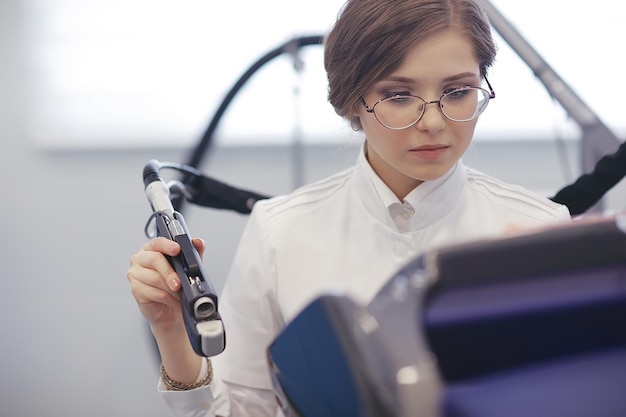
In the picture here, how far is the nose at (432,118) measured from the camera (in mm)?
1116

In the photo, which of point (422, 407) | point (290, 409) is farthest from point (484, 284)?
point (290, 409)

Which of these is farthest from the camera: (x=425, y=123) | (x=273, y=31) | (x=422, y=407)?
(x=273, y=31)

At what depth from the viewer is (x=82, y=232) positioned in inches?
93.7

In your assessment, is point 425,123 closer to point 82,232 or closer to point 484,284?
Result: point 484,284

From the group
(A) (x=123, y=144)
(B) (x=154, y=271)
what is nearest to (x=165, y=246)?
(B) (x=154, y=271)

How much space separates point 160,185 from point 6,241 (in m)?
1.44

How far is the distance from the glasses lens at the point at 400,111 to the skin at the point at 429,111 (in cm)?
1

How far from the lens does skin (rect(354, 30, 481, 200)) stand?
1.13 metres

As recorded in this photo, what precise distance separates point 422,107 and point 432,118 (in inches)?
1.0

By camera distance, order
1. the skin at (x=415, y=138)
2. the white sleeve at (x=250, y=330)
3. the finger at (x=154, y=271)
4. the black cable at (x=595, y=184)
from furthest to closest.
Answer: the black cable at (x=595, y=184) < the white sleeve at (x=250, y=330) < the skin at (x=415, y=138) < the finger at (x=154, y=271)

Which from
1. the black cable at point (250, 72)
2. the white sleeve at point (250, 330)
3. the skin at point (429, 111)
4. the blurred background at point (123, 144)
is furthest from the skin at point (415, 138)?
the blurred background at point (123, 144)

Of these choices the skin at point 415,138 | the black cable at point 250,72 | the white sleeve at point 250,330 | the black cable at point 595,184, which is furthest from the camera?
the black cable at point 250,72

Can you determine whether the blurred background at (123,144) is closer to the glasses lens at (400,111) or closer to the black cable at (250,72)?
the black cable at (250,72)

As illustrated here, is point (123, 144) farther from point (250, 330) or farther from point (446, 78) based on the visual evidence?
point (446, 78)
